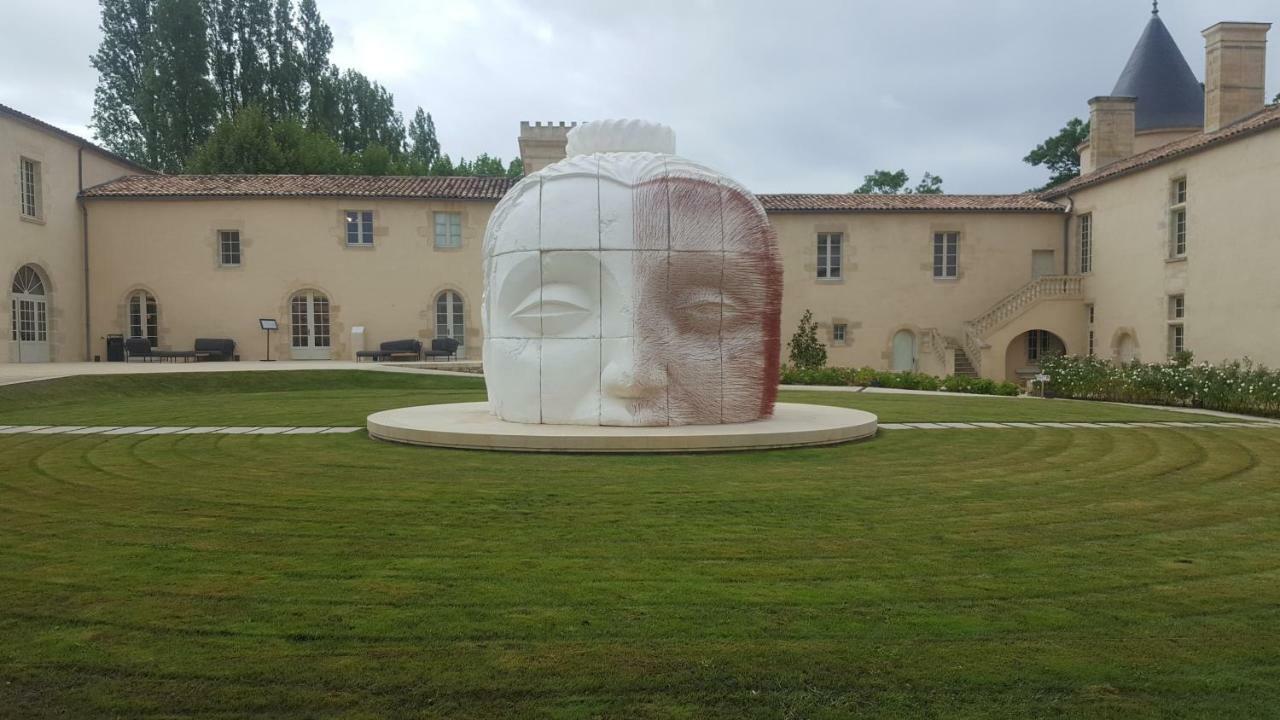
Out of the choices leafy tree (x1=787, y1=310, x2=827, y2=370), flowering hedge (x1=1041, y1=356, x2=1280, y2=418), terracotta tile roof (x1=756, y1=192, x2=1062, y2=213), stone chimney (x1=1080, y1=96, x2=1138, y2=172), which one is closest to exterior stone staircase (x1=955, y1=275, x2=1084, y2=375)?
terracotta tile roof (x1=756, y1=192, x2=1062, y2=213)

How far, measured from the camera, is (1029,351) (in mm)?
32375

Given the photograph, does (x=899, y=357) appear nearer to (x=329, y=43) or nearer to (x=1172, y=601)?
(x=1172, y=601)

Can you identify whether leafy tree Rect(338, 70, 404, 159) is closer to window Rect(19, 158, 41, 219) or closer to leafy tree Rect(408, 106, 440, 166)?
leafy tree Rect(408, 106, 440, 166)

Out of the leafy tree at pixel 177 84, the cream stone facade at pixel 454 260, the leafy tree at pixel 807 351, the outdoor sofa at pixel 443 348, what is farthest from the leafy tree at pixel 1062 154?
the leafy tree at pixel 177 84

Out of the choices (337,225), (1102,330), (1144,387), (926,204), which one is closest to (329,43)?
(337,225)

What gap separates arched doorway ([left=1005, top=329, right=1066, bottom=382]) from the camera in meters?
31.9

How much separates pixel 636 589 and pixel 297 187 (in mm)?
30639

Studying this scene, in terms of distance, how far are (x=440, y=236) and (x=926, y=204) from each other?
18038mm

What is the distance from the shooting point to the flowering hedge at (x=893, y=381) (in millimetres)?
22878

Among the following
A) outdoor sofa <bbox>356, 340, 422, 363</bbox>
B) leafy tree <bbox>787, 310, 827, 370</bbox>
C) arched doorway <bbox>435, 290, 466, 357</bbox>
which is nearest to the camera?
leafy tree <bbox>787, 310, 827, 370</bbox>

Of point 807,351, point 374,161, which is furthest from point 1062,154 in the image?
point 374,161

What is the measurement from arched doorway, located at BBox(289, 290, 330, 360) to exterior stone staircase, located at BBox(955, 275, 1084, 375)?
76.1 ft

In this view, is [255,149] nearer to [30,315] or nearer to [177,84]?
[177,84]

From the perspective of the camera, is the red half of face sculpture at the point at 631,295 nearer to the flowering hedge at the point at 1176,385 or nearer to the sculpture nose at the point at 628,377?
the sculpture nose at the point at 628,377
